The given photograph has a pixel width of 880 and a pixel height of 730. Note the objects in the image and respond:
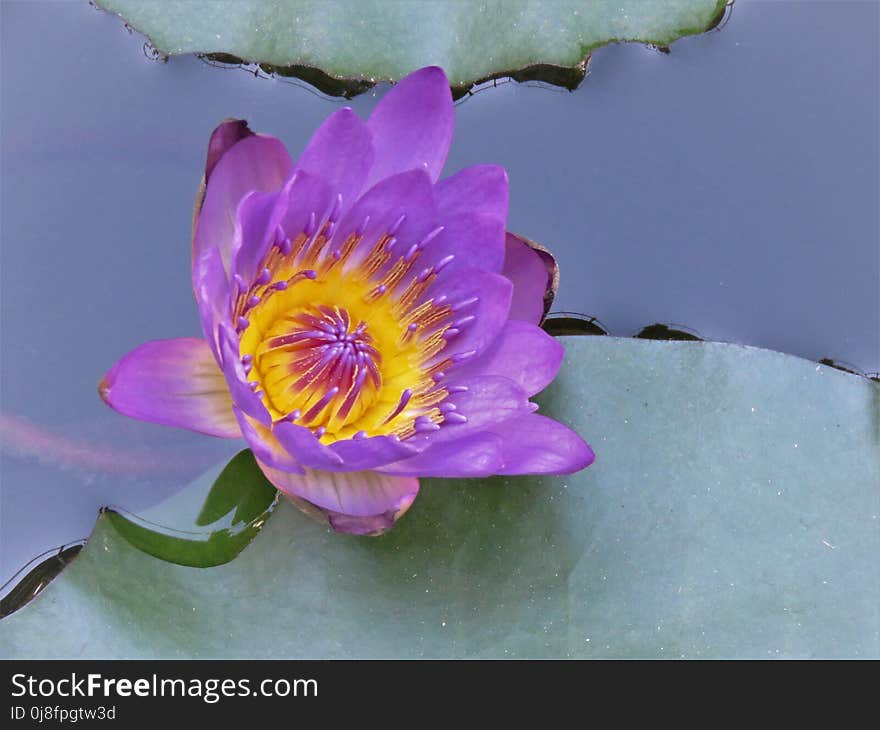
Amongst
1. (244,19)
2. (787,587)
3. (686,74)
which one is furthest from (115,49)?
(787,587)

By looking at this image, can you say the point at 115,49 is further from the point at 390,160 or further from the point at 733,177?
the point at 733,177

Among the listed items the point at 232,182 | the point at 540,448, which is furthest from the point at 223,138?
the point at 540,448

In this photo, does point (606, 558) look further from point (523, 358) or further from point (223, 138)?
point (223, 138)

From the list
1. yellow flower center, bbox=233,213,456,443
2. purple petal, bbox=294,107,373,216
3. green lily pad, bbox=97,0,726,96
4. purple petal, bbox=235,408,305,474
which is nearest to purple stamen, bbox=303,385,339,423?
yellow flower center, bbox=233,213,456,443

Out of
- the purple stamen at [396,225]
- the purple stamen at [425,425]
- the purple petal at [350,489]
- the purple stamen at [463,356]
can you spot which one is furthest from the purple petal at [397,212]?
the purple petal at [350,489]

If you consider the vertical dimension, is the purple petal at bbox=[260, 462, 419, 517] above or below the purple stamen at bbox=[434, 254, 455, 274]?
below

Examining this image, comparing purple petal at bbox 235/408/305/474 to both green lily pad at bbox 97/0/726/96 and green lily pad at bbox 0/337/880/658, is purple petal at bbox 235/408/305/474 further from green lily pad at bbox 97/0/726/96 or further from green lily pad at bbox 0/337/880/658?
green lily pad at bbox 97/0/726/96

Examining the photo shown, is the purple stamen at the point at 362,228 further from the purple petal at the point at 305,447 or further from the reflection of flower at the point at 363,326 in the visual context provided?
the purple petal at the point at 305,447
